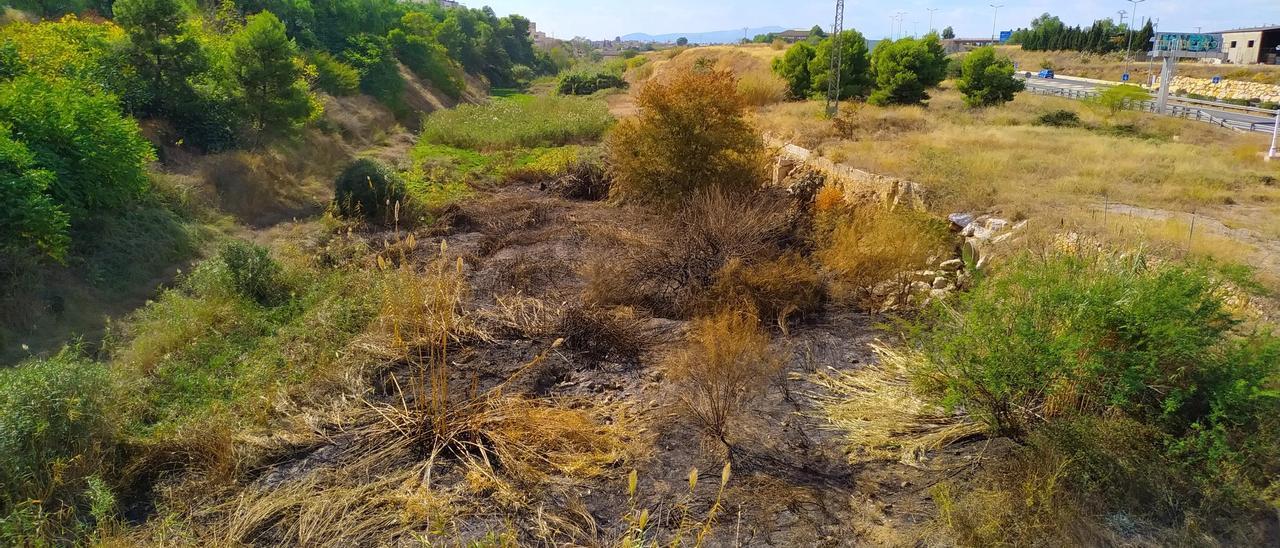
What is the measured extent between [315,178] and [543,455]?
1343 centimetres

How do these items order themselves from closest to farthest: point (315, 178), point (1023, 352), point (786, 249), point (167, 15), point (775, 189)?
1. point (1023, 352)
2. point (786, 249)
3. point (775, 189)
4. point (167, 15)
5. point (315, 178)

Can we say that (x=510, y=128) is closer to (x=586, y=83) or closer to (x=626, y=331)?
(x=626, y=331)

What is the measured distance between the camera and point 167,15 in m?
12.8

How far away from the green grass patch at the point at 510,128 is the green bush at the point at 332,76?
2.82 m

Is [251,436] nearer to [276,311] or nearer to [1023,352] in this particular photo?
[276,311]

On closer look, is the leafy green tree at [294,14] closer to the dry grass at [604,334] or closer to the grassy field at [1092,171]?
the grassy field at [1092,171]

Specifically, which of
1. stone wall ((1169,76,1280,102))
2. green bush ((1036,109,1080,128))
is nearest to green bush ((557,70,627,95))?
green bush ((1036,109,1080,128))

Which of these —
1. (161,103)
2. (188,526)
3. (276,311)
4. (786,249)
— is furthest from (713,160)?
(161,103)

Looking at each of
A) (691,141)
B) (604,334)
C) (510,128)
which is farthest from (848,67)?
(604,334)

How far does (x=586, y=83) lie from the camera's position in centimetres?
4697

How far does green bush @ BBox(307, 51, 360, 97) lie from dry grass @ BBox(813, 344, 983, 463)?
69.1 ft

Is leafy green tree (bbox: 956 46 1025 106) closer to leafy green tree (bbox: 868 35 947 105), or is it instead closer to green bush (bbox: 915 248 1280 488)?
leafy green tree (bbox: 868 35 947 105)

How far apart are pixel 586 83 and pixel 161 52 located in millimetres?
35561

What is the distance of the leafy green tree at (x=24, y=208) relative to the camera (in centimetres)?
748
